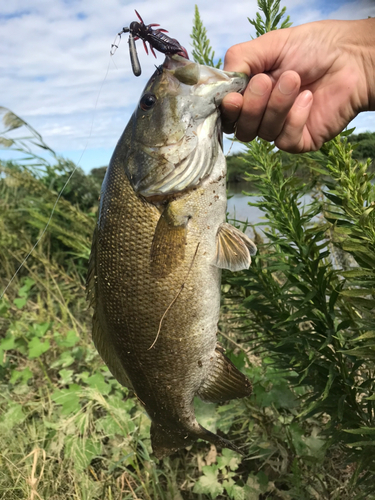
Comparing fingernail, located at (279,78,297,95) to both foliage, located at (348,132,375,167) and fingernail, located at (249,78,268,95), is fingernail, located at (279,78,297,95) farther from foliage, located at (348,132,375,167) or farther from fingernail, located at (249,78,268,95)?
foliage, located at (348,132,375,167)

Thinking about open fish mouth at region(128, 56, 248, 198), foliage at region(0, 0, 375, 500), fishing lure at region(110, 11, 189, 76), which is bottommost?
foliage at region(0, 0, 375, 500)

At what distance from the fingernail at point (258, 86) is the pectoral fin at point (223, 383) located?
3.83ft

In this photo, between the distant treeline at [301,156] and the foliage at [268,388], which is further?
the distant treeline at [301,156]

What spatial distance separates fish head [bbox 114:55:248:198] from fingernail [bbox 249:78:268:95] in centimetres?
7

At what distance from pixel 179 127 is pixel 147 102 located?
217mm

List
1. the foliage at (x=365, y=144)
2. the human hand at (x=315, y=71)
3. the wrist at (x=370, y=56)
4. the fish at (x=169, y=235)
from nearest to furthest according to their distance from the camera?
the fish at (x=169, y=235), the human hand at (x=315, y=71), the wrist at (x=370, y=56), the foliage at (x=365, y=144)

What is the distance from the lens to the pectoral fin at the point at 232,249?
1.57 m

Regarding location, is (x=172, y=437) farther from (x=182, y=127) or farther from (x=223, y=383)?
(x=182, y=127)

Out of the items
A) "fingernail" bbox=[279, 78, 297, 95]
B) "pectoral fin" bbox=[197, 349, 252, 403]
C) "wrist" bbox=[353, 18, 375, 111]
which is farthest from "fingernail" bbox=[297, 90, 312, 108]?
"pectoral fin" bbox=[197, 349, 252, 403]

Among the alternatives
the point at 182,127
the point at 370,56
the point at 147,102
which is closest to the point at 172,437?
the point at 182,127

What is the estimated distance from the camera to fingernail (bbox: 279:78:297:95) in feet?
4.87

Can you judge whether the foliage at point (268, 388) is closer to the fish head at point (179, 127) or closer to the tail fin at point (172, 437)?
the fish head at point (179, 127)

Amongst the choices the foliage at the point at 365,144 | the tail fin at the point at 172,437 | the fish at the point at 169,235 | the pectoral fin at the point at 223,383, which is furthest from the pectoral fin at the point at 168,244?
the foliage at the point at 365,144

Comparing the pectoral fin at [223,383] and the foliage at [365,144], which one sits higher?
the foliage at [365,144]
